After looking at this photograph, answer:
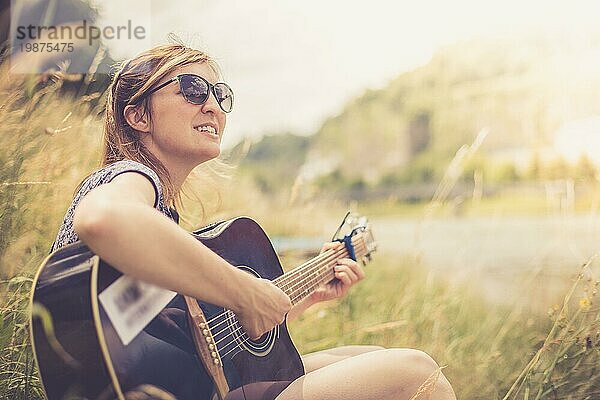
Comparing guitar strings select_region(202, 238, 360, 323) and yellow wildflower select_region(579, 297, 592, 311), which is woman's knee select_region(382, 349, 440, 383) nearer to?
guitar strings select_region(202, 238, 360, 323)

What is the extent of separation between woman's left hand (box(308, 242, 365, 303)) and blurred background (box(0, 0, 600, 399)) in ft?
→ 0.71

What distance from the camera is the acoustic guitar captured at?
1978 millimetres

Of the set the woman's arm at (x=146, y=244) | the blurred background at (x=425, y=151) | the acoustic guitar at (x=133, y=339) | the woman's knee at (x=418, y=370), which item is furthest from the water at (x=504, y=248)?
the woman's arm at (x=146, y=244)

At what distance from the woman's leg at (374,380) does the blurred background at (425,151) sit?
67 centimetres

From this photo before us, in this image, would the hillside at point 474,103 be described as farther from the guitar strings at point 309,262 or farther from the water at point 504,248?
the guitar strings at point 309,262

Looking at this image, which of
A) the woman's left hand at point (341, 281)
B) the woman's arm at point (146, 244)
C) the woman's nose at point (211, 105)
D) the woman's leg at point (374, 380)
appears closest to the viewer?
the woman's arm at point (146, 244)

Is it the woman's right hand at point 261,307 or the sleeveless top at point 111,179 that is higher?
the sleeveless top at point 111,179


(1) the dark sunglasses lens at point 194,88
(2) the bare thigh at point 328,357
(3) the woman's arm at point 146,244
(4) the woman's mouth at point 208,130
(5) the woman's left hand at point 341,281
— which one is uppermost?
(1) the dark sunglasses lens at point 194,88

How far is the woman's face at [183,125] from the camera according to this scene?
2.34 meters

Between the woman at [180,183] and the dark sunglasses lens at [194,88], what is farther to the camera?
the dark sunglasses lens at [194,88]

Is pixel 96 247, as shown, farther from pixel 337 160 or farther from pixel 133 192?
pixel 337 160

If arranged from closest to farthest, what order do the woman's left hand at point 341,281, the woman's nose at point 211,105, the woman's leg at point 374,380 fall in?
the woman's leg at point 374,380, the woman's nose at point 211,105, the woman's left hand at point 341,281

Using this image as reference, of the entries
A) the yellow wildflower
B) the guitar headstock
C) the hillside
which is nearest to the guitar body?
the guitar headstock

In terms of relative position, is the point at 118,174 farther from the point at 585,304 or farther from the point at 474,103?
the point at 585,304
